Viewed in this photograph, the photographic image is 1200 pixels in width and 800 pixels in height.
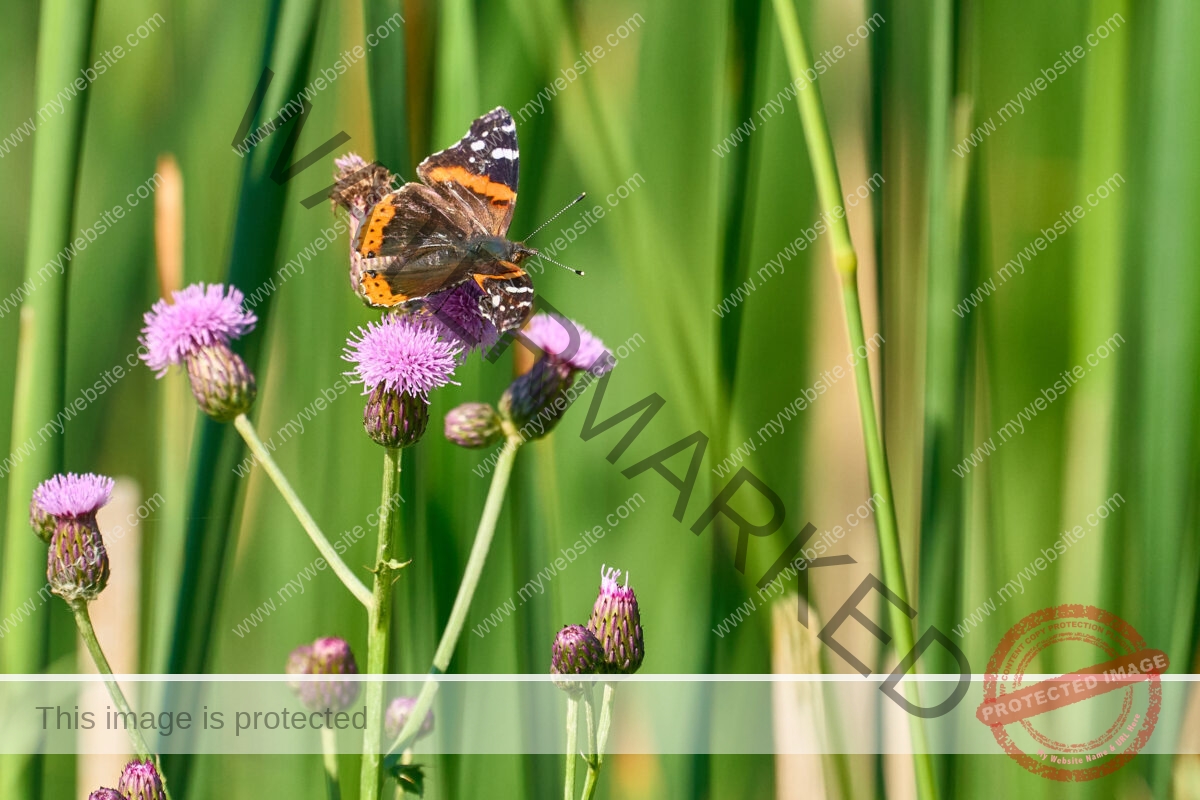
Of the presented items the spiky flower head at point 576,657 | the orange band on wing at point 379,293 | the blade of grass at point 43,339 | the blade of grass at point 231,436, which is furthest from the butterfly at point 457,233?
the blade of grass at point 43,339

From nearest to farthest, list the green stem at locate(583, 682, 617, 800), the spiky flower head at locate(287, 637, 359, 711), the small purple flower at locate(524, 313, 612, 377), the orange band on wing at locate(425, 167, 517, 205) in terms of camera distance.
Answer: the green stem at locate(583, 682, 617, 800) < the spiky flower head at locate(287, 637, 359, 711) < the small purple flower at locate(524, 313, 612, 377) < the orange band on wing at locate(425, 167, 517, 205)

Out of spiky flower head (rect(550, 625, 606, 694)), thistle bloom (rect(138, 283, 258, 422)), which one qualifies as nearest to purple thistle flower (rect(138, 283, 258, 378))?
thistle bloom (rect(138, 283, 258, 422))

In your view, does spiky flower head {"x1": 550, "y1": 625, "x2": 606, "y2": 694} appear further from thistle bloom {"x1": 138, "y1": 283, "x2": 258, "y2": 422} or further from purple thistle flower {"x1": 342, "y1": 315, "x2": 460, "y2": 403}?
thistle bloom {"x1": 138, "y1": 283, "x2": 258, "y2": 422}

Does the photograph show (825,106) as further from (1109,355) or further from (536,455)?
(536,455)

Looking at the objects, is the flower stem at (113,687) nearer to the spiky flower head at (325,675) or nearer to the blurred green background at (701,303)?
the spiky flower head at (325,675)

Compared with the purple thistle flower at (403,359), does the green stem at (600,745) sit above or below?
below

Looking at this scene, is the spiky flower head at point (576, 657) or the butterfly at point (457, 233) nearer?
the spiky flower head at point (576, 657)

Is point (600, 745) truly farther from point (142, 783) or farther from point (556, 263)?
point (556, 263)

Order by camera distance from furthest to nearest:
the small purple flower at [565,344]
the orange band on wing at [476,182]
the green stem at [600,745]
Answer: the orange band on wing at [476,182]
the small purple flower at [565,344]
the green stem at [600,745]
